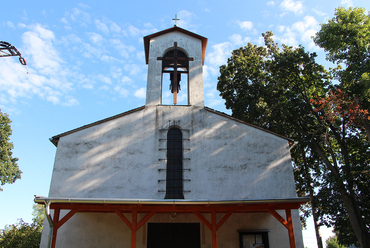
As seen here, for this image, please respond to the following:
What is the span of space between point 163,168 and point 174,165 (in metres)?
0.45

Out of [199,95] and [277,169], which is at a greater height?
[199,95]

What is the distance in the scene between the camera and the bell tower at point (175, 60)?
12.4 metres

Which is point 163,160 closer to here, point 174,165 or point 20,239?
point 174,165

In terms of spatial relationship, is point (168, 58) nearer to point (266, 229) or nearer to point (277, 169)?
point (277, 169)

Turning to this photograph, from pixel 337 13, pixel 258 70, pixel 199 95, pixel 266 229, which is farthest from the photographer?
pixel 258 70

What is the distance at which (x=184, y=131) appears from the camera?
11.4 m

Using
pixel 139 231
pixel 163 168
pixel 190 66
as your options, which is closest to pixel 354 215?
pixel 163 168

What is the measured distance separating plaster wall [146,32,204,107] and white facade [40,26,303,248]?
0.34m

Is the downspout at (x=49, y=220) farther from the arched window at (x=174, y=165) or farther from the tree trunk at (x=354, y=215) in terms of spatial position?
the tree trunk at (x=354, y=215)

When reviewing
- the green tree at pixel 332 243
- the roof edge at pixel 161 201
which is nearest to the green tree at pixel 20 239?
the roof edge at pixel 161 201

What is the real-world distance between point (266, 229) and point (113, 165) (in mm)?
6001

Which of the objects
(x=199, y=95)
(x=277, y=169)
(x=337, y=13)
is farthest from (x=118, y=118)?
(x=337, y=13)

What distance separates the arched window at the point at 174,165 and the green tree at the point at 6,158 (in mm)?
20040

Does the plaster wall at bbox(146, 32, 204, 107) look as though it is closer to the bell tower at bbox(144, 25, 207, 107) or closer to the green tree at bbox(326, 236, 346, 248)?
the bell tower at bbox(144, 25, 207, 107)
